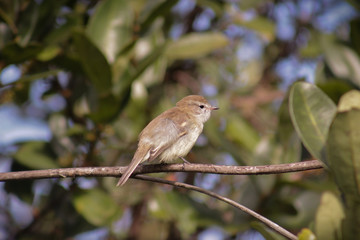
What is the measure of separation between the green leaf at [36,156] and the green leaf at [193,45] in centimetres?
130

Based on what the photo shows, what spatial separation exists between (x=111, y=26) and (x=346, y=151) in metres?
2.16

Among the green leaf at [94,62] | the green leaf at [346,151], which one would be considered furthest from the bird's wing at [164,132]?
the green leaf at [346,151]

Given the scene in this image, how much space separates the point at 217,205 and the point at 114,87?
1465mm

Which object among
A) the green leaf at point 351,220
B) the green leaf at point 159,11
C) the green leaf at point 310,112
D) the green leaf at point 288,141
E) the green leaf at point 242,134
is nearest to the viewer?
the green leaf at point 351,220

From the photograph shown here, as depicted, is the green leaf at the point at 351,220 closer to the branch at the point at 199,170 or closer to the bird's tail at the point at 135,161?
the branch at the point at 199,170

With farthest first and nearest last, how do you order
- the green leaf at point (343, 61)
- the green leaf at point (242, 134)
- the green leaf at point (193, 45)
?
the green leaf at point (242, 134) → the green leaf at point (193, 45) → the green leaf at point (343, 61)

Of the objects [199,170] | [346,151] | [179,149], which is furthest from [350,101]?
[179,149]

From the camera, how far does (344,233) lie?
202 cm

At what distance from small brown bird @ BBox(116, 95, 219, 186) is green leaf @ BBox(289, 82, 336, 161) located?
1.11 meters

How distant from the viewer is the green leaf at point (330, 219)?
2107 millimetres

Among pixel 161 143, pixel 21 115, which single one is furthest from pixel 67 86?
pixel 161 143

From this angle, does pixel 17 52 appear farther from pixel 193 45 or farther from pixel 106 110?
pixel 193 45

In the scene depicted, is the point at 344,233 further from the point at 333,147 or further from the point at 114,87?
the point at 114,87

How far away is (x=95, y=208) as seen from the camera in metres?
3.30
